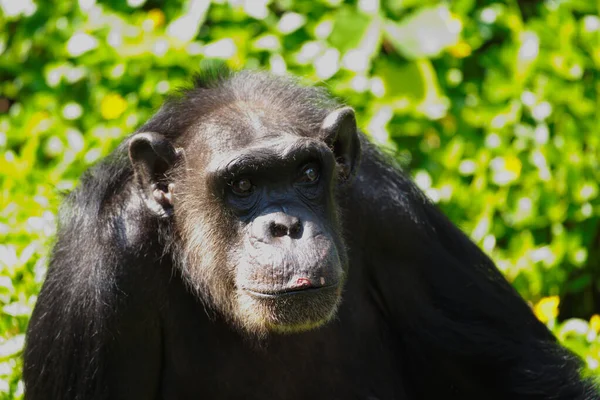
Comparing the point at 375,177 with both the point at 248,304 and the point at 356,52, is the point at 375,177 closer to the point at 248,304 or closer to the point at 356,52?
the point at 248,304

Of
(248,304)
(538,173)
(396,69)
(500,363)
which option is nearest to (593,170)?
(538,173)

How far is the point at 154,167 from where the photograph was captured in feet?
17.8

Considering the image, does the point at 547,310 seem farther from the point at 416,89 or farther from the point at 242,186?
the point at 242,186

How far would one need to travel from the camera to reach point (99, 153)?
27.5 ft

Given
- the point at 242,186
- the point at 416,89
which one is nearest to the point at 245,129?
the point at 242,186

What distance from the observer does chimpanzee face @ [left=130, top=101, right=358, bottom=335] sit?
16.1 feet

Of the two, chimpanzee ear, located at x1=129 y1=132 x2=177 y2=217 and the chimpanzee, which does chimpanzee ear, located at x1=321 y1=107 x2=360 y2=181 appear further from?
chimpanzee ear, located at x1=129 y1=132 x2=177 y2=217

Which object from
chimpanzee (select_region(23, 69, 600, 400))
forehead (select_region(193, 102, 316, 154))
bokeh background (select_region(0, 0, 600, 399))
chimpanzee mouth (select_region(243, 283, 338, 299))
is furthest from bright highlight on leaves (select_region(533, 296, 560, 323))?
chimpanzee mouth (select_region(243, 283, 338, 299))

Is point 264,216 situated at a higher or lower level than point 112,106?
higher

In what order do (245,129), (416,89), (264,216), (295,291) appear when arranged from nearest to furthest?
(295,291) < (264,216) < (245,129) < (416,89)

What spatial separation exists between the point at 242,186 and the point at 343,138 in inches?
25.5

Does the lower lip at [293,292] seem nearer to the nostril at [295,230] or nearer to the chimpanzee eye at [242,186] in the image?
the nostril at [295,230]

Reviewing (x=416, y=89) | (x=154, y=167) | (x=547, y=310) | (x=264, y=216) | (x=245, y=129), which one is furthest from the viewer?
(x=416, y=89)

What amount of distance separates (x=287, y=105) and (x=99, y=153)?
3.17 meters
